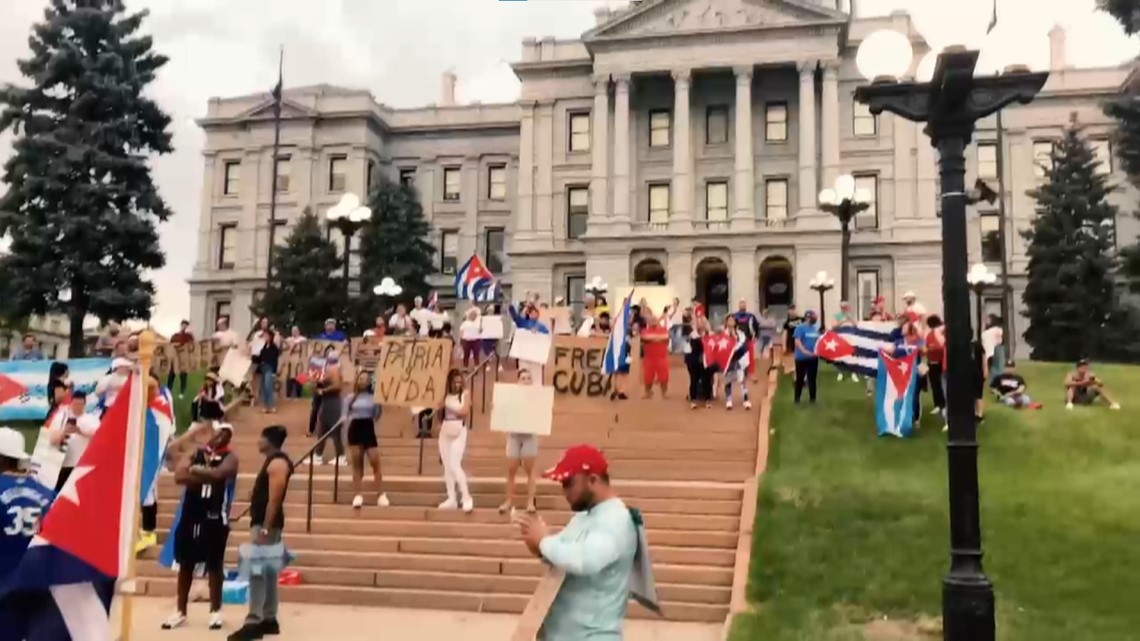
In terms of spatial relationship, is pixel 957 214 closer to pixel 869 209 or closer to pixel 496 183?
pixel 869 209

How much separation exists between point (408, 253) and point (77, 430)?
151 ft

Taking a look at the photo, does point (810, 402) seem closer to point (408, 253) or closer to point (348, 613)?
point (348, 613)

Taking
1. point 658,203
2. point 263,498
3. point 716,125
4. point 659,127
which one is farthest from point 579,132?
point 263,498

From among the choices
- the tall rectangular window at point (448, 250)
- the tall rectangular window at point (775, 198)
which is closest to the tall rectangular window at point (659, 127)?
the tall rectangular window at point (775, 198)

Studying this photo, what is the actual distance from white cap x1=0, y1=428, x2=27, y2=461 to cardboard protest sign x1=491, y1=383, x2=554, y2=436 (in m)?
7.94

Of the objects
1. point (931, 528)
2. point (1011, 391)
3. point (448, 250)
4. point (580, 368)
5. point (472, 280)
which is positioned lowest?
point (931, 528)

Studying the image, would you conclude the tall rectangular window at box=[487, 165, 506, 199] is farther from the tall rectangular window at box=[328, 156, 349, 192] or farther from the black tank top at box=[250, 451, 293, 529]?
the black tank top at box=[250, 451, 293, 529]

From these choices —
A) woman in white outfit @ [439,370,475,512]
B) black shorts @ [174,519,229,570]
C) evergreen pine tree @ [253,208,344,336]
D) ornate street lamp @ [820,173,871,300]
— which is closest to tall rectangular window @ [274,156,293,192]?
evergreen pine tree @ [253,208,344,336]

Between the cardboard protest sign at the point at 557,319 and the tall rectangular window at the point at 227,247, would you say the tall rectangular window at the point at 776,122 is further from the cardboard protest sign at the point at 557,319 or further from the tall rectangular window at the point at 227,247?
the tall rectangular window at the point at 227,247

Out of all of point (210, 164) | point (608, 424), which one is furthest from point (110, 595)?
point (210, 164)

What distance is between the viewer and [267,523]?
9836 mm

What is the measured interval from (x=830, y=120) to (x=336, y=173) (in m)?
29.0

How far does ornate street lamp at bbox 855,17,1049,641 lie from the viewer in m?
6.84

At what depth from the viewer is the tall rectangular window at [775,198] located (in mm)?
53125
